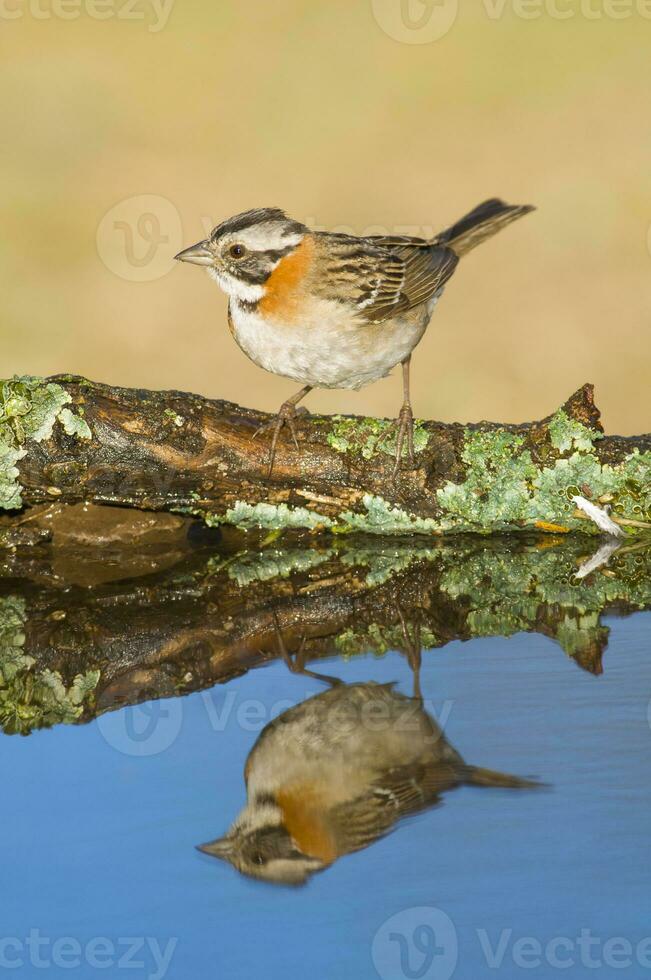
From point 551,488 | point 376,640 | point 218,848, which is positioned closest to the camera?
point 218,848

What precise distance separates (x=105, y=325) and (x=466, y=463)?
22.5 feet

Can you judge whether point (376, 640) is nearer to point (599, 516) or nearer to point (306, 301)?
point (599, 516)

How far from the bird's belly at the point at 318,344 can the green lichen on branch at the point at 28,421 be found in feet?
4.14

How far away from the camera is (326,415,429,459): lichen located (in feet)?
16.7

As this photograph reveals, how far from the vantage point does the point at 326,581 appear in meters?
4.58

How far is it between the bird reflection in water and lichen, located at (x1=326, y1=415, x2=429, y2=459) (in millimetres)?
1826

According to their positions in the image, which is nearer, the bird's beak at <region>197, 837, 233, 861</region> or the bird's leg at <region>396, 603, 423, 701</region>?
the bird's beak at <region>197, 837, 233, 861</region>

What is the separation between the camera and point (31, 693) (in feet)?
11.8

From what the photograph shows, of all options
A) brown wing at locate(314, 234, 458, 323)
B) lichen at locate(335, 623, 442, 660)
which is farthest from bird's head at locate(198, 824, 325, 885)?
brown wing at locate(314, 234, 458, 323)

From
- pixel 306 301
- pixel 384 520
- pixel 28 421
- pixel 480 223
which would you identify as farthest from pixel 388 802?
pixel 480 223

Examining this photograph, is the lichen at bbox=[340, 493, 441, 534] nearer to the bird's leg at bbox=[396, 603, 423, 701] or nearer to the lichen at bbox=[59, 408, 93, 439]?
the bird's leg at bbox=[396, 603, 423, 701]

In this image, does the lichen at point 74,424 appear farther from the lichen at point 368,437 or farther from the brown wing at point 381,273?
the brown wing at point 381,273

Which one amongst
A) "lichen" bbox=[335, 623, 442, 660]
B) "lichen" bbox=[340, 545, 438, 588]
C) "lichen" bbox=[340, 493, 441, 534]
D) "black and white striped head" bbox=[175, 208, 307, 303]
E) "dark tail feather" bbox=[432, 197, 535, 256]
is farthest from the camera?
"dark tail feather" bbox=[432, 197, 535, 256]

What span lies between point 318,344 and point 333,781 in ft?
10.4
